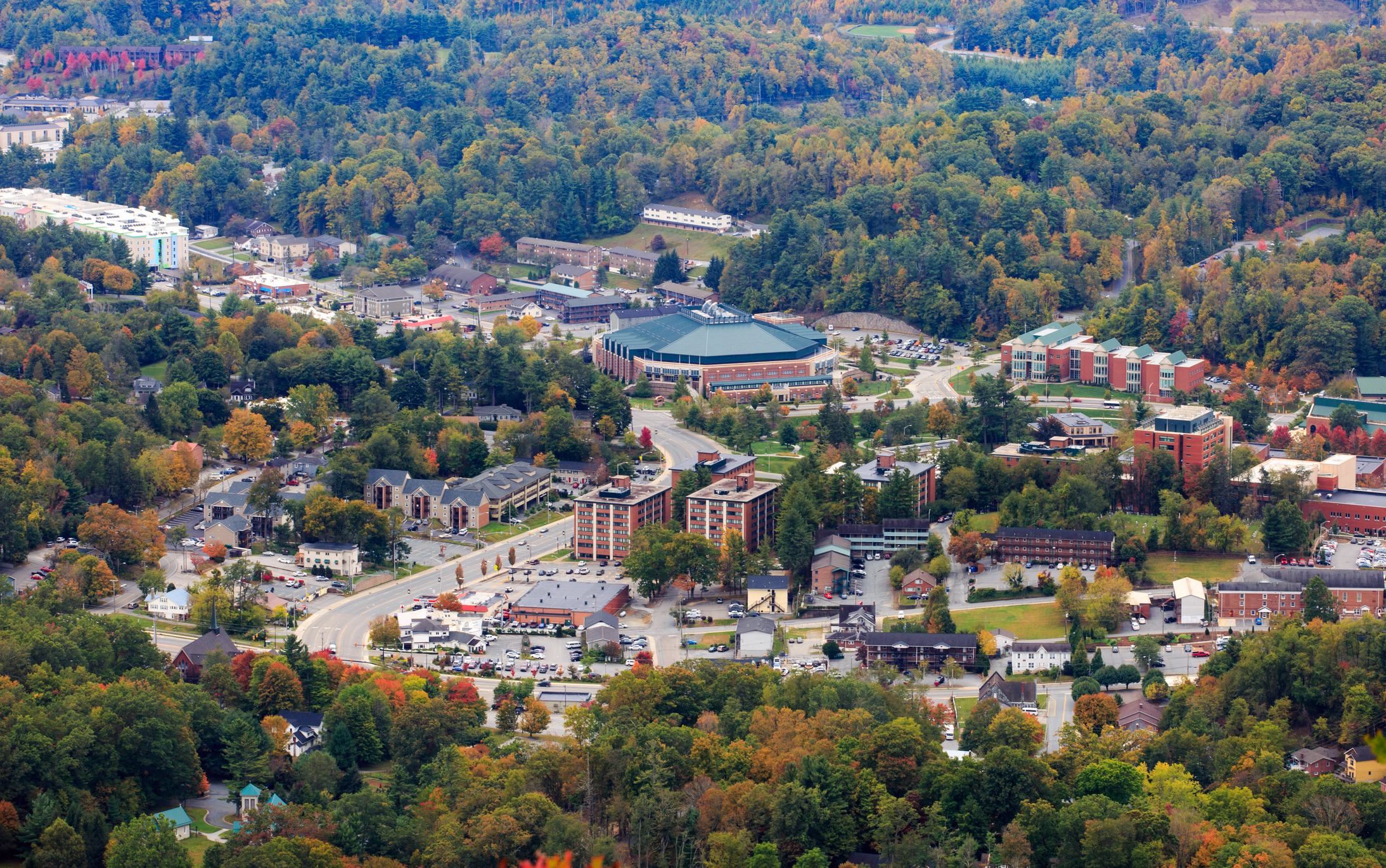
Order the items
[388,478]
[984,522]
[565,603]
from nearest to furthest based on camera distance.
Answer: [565,603] < [984,522] < [388,478]

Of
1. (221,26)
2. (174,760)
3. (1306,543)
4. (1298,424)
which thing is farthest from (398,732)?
(221,26)

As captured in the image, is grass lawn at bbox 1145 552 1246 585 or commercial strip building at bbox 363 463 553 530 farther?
commercial strip building at bbox 363 463 553 530

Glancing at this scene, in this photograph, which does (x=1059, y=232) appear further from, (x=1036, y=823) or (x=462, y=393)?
(x=1036, y=823)

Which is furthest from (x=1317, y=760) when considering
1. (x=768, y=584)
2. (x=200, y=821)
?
(x=200, y=821)

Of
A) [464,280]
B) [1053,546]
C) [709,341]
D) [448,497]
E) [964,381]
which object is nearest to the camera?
[1053,546]

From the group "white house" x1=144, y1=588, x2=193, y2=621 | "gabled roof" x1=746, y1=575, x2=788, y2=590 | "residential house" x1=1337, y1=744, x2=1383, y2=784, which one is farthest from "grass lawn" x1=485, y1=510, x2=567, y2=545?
"residential house" x1=1337, y1=744, x2=1383, y2=784

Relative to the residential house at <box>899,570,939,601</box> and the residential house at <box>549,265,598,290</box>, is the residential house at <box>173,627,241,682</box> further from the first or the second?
the residential house at <box>549,265,598,290</box>

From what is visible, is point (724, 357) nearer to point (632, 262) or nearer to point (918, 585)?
point (632, 262)
